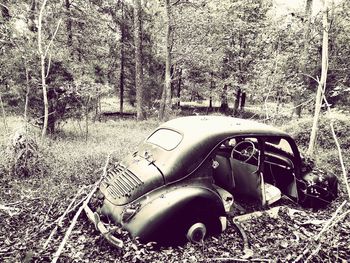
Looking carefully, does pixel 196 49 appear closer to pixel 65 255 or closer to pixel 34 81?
pixel 34 81

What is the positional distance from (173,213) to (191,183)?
1.76 ft

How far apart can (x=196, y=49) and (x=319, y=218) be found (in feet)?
39.4

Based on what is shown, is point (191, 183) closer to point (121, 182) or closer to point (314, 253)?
point (121, 182)

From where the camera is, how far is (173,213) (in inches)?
139

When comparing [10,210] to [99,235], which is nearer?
[99,235]

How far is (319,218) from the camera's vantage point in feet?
15.5

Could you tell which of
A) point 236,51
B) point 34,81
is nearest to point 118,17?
point 236,51

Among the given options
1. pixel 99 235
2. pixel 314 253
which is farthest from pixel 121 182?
pixel 314 253

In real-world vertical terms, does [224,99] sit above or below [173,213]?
above

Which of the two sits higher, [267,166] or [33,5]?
[33,5]

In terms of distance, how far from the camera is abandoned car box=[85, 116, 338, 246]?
3.59 meters

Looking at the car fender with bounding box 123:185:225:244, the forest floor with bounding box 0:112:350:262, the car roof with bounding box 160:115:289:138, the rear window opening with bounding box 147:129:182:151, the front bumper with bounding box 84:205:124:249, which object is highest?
the car roof with bounding box 160:115:289:138

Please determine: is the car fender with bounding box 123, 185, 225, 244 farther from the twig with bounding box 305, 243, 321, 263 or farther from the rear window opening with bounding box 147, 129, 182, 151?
the twig with bounding box 305, 243, 321, 263

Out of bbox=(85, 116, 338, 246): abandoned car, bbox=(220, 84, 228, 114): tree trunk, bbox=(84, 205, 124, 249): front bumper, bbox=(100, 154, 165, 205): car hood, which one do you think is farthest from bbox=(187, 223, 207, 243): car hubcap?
bbox=(220, 84, 228, 114): tree trunk
